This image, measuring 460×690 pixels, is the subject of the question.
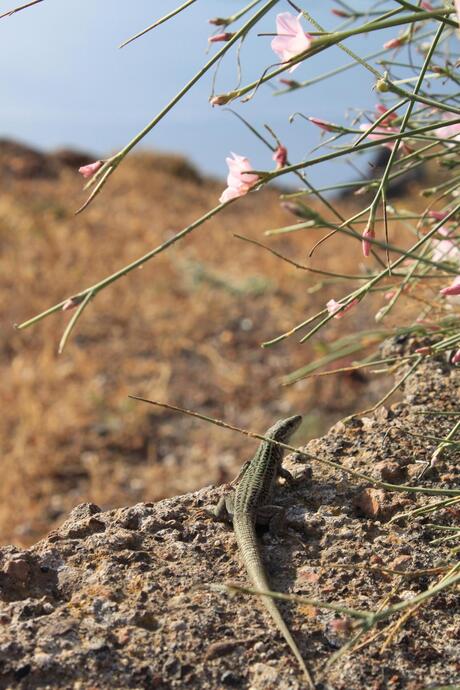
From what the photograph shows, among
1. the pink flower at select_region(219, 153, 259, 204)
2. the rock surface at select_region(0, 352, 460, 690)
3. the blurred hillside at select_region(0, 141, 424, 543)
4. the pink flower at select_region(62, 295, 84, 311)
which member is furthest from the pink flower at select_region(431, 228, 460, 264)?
the blurred hillside at select_region(0, 141, 424, 543)

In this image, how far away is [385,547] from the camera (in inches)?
68.7

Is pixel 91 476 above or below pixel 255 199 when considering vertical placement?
above

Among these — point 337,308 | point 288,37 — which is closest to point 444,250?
point 337,308

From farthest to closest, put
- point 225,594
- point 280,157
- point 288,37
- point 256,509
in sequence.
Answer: point 256,509 → point 225,594 → point 280,157 → point 288,37

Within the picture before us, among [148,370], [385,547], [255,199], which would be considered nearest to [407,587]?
[385,547]

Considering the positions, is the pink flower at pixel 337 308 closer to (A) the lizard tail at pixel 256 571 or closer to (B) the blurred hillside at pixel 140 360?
(A) the lizard tail at pixel 256 571

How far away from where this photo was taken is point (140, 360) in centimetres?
664

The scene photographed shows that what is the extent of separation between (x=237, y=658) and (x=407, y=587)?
402 millimetres

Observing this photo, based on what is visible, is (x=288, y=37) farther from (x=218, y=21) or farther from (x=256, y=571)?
(x=256, y=571)

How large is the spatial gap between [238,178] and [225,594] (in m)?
0.85

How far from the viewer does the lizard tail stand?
1.44 m

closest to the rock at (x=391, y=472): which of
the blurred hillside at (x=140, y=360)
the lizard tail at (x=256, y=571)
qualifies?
the lizard tail at (x=256, y=571)

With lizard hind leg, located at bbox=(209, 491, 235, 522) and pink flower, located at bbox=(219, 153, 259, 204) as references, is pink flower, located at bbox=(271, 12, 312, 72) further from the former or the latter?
lizard hind leg, located at bbox=(209, 491, 235, 522)

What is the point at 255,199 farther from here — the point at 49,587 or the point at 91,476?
the point at 49,587
